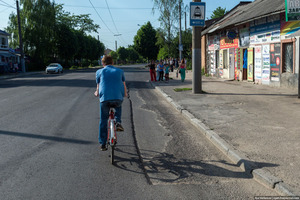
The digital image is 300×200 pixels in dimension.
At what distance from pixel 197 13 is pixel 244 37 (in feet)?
25.2

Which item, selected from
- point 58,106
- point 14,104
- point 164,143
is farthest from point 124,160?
point 14,104

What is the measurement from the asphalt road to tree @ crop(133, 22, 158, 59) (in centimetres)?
6521

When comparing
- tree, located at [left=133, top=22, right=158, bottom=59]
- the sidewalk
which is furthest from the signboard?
tree, located at [left=133, top=22, right=158, bottom=59]

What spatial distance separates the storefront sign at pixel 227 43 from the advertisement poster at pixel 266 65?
412 cm

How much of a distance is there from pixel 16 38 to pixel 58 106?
2103 inches

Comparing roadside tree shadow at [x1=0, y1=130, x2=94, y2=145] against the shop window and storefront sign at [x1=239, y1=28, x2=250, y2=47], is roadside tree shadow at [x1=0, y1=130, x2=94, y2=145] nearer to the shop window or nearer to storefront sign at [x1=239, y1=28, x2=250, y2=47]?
the shop window

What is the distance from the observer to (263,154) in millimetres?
5258

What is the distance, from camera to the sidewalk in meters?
4.44

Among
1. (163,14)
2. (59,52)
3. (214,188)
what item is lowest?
(214,188)

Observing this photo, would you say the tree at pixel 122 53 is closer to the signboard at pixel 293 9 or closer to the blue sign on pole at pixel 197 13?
the blue sign on pole at pixel 197 13

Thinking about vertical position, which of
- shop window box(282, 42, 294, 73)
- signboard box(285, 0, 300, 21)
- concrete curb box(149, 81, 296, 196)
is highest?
signboard box(285, 0, 300, 21)

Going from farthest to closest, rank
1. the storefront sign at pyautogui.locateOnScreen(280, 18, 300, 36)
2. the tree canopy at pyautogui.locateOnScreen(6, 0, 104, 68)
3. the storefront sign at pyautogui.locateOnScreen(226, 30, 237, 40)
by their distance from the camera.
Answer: the tree canopy at pyautogui.locateOnScreen(6, 0, 104, 68) < the storefront sign at pyautogui.locateOnScreen(226, 30, 237, 40) < the storefront sign at pyautogui.locateOnScreen(280, 18, 300, 36)

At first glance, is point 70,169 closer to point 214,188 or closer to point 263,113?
point 214,188

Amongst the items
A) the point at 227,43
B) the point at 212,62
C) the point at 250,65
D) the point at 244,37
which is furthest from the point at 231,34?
the point at 212,62
